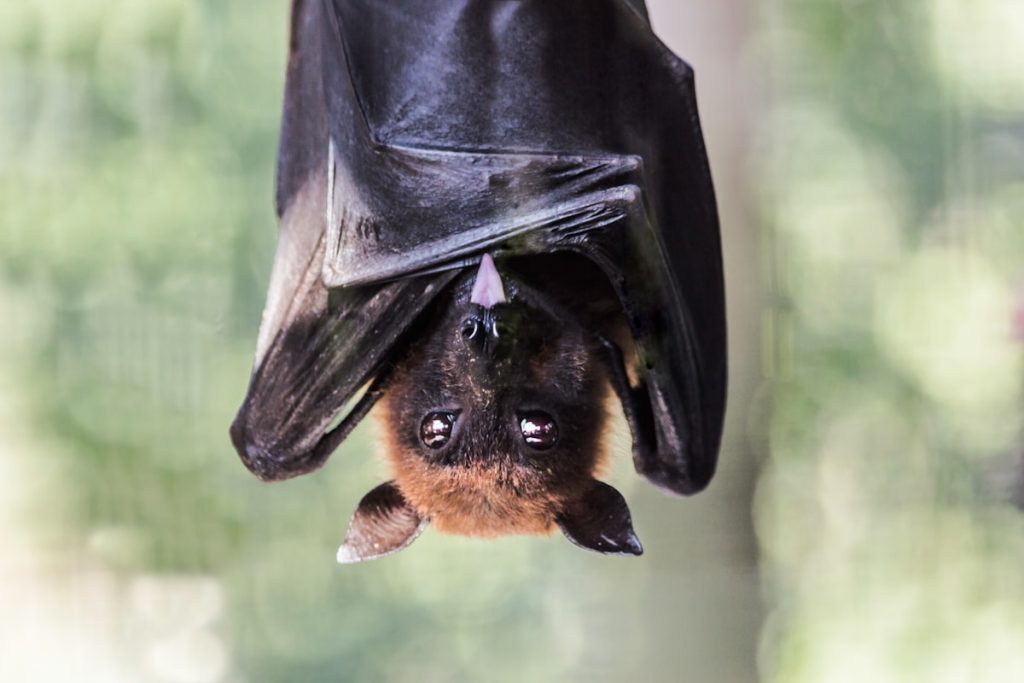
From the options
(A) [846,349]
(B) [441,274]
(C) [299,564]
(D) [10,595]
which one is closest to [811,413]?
(A) [846,349]

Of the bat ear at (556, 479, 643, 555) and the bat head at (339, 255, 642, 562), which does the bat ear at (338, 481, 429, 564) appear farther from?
the bat ear at (556, 479, 643, 555)

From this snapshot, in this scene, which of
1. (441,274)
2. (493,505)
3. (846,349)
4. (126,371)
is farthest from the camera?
(846,349)

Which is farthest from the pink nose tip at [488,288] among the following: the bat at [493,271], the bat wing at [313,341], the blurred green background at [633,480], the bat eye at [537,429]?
the blurred green background at [633,480]

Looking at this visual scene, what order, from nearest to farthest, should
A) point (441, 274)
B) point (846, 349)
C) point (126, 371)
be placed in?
point (441, 274) < point (126, 371) < point (846, 349)

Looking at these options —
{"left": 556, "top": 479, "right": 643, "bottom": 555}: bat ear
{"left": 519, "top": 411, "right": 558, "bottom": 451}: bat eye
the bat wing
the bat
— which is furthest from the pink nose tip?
{"left": 556, "top": 479, "right": 643, "bottom": 555}: bat ear

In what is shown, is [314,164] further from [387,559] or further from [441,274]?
[387,559]

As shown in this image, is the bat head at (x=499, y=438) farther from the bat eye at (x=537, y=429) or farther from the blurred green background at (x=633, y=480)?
the blurred green background at (x=633, y=480)

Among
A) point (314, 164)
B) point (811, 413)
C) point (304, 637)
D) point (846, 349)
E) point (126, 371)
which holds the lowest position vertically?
point (304, 637)
